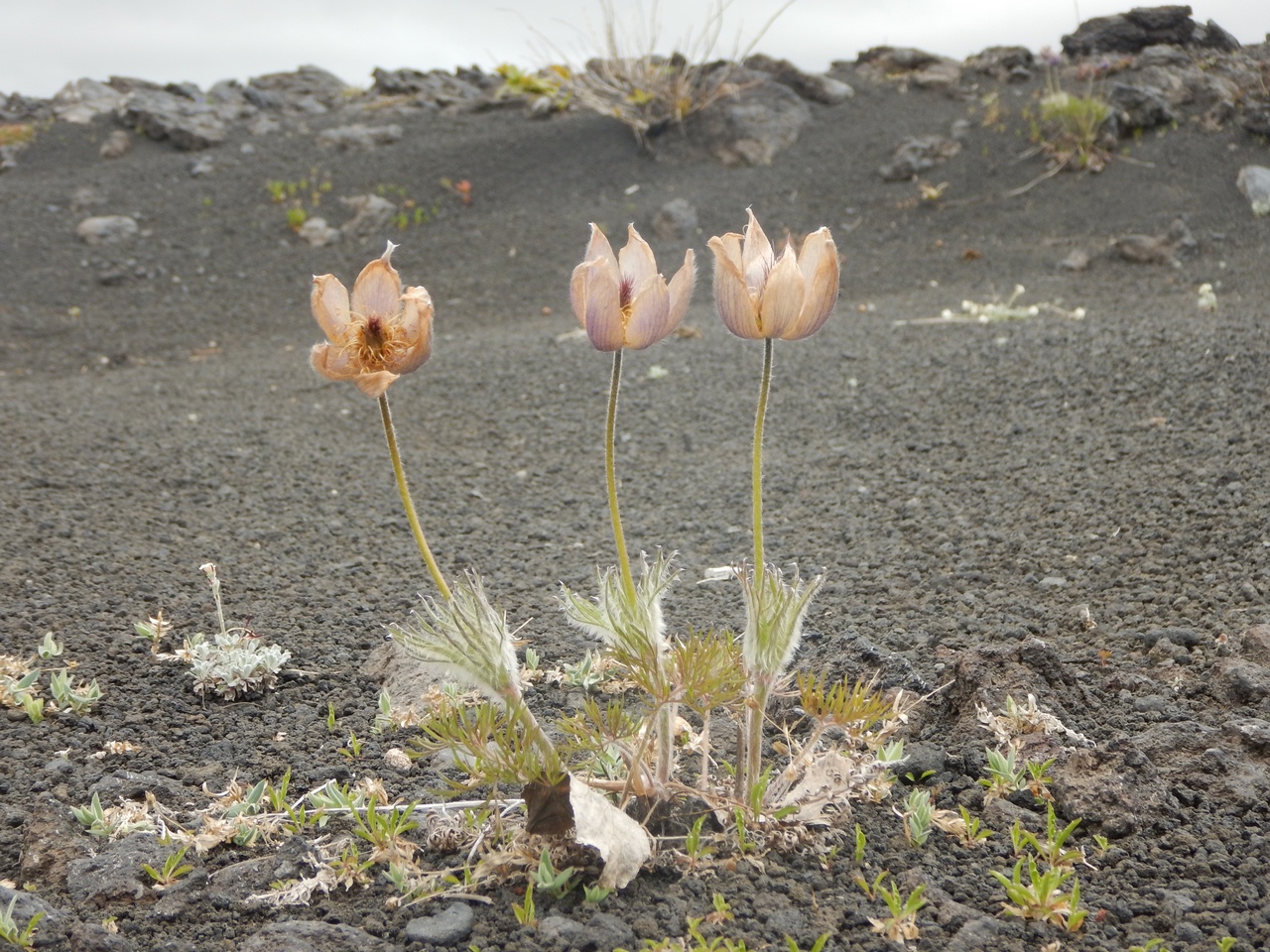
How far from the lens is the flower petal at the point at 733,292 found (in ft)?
5.07

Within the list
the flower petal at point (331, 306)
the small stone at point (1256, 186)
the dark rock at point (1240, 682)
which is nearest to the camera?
the flower petal at point (331, 306)

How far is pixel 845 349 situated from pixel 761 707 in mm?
4173

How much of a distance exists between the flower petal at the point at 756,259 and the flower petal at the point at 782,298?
2cm

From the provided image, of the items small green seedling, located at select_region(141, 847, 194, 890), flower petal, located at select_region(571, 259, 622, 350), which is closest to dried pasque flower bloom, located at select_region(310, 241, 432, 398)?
flower petal, located at select_region(571, 259, 622, 350)

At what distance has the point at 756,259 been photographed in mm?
1608

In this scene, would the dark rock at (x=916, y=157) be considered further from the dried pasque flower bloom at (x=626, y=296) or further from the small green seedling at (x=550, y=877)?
the small green seedling at (x=550, y=877)

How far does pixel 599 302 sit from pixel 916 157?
8.62 m

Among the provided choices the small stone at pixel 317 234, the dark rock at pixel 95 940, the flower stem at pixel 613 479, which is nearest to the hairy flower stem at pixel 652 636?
the flower stem at pixel 613 479

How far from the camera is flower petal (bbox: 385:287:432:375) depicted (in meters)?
1.58

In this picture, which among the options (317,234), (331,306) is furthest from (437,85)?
(331,306)

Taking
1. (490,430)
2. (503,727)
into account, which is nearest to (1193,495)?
(503,727)

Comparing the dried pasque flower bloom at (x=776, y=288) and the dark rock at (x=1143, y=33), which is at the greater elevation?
the dark rock at (x=1143, y=33)

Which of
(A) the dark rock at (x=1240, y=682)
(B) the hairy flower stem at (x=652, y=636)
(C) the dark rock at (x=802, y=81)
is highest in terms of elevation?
(C) the dark rock at (x=802, y=81)

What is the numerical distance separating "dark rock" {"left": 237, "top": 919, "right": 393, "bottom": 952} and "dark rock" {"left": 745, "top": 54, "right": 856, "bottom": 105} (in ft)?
34.3
